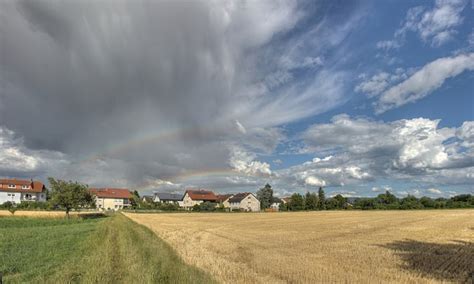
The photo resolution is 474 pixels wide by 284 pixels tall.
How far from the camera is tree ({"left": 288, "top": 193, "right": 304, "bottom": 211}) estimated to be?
12369 cm

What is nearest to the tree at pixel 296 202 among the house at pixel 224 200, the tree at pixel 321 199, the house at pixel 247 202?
the tree at pixel 321 199

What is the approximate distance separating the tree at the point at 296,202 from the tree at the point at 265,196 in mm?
35218

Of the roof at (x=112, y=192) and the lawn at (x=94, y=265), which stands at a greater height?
the roof at (x=112, y=192)

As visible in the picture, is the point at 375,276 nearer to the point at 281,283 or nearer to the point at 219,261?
the point at 281,283

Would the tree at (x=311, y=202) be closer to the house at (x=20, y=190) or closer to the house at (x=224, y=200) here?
the house at (x=224, y=200)

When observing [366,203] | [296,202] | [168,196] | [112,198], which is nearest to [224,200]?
[168,196]


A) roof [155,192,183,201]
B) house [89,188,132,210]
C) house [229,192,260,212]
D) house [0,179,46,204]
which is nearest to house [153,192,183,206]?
roof [155,192,183,201]

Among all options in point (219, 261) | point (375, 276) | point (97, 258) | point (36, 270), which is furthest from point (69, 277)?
point (375, 276)

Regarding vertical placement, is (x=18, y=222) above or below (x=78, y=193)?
below

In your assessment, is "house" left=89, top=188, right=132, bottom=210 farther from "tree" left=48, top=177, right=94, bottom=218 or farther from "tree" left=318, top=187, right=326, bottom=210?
"tree" left=48, top=177, right=94, bottom=218

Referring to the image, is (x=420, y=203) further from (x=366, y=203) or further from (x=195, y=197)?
(x=195, y=197)

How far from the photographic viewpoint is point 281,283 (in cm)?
1091

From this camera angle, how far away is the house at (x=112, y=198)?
165 metres

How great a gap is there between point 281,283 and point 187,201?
169918mm
